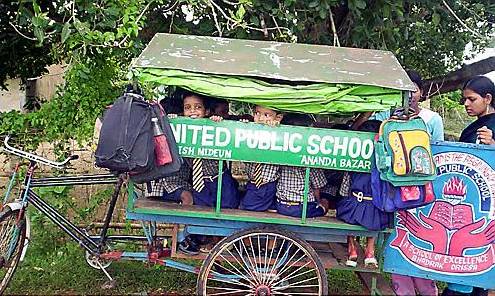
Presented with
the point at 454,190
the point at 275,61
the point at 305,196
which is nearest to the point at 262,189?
the point at 305,196

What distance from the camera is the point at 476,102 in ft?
14.0

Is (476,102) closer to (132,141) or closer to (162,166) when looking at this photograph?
(162,166)

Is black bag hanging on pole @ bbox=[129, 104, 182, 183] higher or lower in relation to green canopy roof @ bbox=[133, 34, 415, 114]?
lower

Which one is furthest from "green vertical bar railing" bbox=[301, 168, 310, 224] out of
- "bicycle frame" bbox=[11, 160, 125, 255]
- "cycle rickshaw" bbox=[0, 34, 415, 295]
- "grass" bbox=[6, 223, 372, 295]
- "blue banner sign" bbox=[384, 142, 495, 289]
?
"bicycle frame" bbox=[11, 160, 125, 255]

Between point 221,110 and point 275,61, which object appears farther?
point 221,110

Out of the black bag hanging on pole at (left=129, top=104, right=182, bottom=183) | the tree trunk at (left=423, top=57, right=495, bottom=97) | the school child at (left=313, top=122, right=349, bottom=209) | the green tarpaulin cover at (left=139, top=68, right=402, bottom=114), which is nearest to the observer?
the black bag hanging on pole at (left=129, top=104, right=182, bottom=183)

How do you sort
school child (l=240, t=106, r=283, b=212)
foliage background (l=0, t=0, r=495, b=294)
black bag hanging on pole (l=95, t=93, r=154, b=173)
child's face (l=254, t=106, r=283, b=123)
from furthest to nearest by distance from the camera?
foliage background (l=0, t=0, r=495, b=294) < school child (l=240, t=106, r=283, b=212) < child's face (l=254, t=106, r=283, b=123) < black bag hanging on pole (l=95, t=93, r=154, b=173)

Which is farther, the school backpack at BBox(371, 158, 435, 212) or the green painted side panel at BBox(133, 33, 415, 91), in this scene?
Answer: the green painted side panel at BBox(133, 33, 415, 91)

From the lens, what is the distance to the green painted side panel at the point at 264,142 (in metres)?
3.66

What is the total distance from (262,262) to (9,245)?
182cm

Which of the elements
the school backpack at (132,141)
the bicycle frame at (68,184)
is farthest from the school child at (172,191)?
the school backpack at (132,141)

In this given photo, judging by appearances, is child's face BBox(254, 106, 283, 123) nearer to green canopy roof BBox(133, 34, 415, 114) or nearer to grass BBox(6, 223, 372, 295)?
green canopy roof BBox(133, 34, 415, 114)

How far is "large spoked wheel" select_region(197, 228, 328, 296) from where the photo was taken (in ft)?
12.5

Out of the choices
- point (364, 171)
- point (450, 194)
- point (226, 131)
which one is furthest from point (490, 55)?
point (226, 131)
